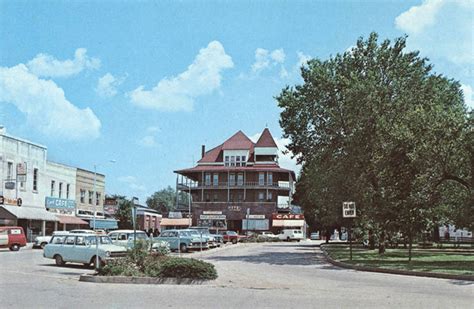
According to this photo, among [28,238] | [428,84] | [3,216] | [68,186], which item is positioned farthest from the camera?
[68,186]

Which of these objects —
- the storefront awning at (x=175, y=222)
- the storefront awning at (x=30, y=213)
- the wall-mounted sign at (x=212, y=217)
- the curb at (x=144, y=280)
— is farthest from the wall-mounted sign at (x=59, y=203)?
the curb at (x=144, y=280)

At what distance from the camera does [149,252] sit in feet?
65.6

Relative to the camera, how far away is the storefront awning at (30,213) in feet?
157

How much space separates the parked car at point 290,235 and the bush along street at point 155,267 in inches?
2396

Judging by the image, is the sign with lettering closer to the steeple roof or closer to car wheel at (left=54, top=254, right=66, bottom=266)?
the steeple roof

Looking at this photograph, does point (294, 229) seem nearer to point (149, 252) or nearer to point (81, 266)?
point (81, 266)

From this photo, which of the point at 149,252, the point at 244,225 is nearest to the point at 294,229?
the point at 244,225

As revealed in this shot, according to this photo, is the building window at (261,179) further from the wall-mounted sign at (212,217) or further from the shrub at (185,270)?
the shrub at (185,270)

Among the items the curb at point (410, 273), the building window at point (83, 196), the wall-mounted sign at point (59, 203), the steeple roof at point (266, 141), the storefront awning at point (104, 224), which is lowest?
the curb at point (410, 273)

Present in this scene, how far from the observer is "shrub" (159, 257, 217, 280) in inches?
725

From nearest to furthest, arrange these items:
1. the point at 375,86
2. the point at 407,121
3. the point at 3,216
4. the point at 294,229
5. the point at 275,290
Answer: the point at 275,290 < the point at 407,121 < the point at 375,86 < the point at 3,216 < the point at 294,229

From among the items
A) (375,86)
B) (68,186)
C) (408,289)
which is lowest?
(408,289)

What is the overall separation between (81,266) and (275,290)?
39.4 ft

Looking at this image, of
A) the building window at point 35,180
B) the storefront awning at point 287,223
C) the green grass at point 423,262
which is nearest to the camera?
the green grass at point 423,262
